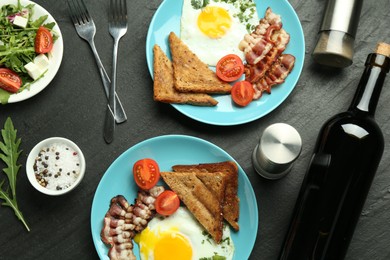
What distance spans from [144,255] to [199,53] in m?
1.45

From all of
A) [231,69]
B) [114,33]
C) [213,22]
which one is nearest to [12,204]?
[114,33]

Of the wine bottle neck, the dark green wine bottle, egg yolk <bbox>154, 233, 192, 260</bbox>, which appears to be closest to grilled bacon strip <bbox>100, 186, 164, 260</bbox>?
egg yolk <bbox>154, 233, 192, 260</bbox>

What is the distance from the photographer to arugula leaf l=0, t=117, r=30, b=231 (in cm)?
354

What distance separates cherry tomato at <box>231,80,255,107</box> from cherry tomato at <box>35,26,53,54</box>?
1.32 m

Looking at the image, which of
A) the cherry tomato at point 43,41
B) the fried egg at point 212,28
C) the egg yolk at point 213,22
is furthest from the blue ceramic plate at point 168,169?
the cherry tomato at point 43,41

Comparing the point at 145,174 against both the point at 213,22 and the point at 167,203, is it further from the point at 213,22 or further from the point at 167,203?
the point at 213,22

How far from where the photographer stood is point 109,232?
3369mm

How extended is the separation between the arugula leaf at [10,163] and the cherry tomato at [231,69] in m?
1.48

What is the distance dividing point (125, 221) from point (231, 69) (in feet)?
4.15

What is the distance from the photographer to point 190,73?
11.9ft

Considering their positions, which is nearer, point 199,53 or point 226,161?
point 226,161

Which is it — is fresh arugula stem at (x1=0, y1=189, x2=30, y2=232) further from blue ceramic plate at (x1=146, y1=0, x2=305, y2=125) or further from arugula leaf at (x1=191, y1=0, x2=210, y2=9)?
arugula leaf at (x1=191, y1=0, x2=210, y2=9)

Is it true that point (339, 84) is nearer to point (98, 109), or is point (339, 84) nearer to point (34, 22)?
point (98, 109)

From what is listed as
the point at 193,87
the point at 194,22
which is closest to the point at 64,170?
the point at 193,87
